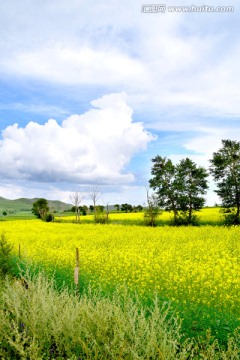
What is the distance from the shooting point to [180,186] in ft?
168

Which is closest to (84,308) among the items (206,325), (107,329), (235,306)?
(107,329)

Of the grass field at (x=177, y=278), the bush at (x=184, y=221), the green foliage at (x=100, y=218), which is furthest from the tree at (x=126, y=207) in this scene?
the grass field at (x=177, y=278)

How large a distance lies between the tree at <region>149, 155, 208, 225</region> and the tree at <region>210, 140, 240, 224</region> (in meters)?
4.13

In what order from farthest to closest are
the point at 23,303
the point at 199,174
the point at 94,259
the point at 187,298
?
the point at 199,174 < the point at 94,259 < the point at 187,298 < the point at 23,303

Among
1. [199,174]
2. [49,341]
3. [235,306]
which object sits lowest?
[235,306]

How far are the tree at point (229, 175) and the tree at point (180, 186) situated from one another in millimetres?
4134

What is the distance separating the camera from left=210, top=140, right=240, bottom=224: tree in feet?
152

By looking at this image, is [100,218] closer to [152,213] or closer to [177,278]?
[152,213]

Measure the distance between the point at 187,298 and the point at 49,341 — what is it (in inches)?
282

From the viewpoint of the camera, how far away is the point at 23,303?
648cm

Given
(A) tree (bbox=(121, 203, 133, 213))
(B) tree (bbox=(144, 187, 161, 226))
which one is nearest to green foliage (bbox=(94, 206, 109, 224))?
(B) tree (bbox=(144, 187, 161, 226))

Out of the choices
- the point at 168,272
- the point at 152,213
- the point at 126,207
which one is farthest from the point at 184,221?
the point at 126,207

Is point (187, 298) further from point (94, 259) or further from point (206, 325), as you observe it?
point (94, 259)

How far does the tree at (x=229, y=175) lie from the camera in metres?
46.3
